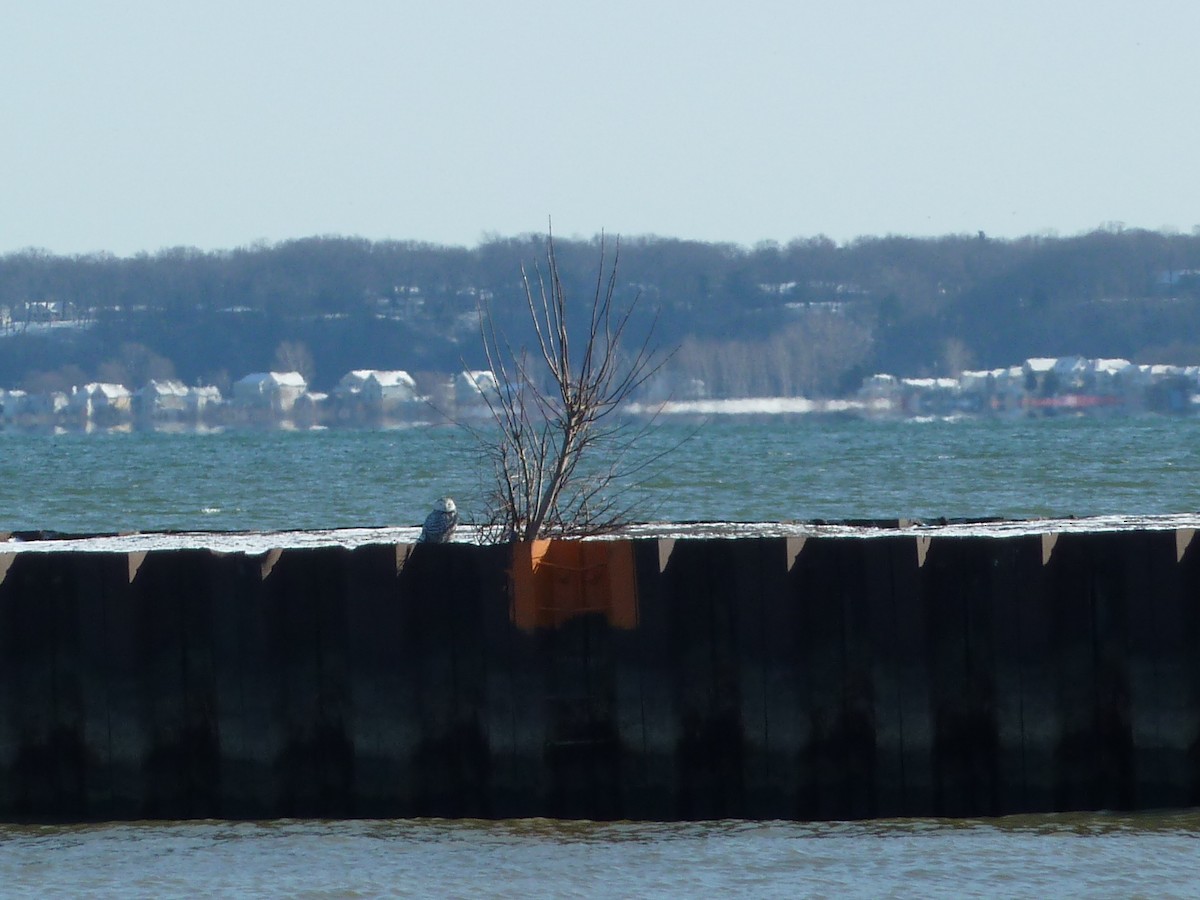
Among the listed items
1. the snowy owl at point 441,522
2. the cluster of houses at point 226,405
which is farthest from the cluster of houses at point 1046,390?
the snowy owl at point 441,522

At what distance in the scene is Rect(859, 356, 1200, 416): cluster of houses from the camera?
148 metres

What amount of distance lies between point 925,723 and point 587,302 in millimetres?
97944

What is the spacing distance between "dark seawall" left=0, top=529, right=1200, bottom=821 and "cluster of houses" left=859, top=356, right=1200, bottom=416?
5580 inches

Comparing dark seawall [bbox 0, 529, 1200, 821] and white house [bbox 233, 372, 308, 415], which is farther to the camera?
white house [bbox 233, 372, 308, 415]

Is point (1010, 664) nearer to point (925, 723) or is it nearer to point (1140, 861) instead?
point (925, 723)

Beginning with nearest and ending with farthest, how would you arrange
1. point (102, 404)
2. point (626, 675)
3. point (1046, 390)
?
point (626, 675) → point (1046, 390) → point (102, 404)

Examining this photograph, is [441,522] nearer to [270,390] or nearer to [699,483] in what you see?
[699,483]

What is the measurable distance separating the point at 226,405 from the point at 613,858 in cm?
15596

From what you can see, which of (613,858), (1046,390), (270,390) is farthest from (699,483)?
(270,390)

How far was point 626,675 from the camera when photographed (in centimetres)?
1022

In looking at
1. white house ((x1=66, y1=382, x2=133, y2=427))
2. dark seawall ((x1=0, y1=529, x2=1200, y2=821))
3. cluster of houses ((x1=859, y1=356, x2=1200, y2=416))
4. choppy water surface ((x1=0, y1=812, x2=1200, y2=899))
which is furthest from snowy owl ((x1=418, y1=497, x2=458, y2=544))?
white house ((x1=66, y1=382, x2=133, y2=427))

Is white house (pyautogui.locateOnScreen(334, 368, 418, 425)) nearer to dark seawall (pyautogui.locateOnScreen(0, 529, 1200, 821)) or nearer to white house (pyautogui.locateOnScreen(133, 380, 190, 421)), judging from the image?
white house (pyautogui.locateOnScreen(133, 380, 190, 421))

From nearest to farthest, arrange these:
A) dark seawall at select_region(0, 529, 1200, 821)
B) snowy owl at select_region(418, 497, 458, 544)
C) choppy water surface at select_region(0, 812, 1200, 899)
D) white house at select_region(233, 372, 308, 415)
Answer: choppy water surface at select_region(0, 812, 1200, 899)
dark seawall at select_region(0, 529, 1200, 821)
snowy owl at select_region(418, 497, 458, 544)
white house at select_region(233, 372, 308, 415)

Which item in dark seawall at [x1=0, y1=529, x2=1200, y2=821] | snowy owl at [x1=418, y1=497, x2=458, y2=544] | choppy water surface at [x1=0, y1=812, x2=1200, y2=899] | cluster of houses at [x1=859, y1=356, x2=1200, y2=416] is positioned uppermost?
snowy owl at [x1=418, y1=497, x2=458, y2=544]
